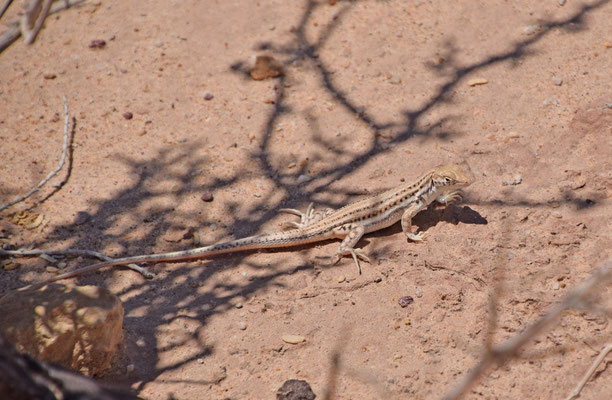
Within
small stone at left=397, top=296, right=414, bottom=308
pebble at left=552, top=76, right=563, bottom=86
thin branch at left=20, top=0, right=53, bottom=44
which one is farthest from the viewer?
pebble at left=552, top=76, right=563, bottom=86

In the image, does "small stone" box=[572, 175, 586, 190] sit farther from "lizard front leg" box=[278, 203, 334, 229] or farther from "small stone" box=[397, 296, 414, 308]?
"lizard front leg" box=[278, 203, 334, 229]

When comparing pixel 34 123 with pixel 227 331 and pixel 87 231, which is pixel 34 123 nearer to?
pixel 87 231

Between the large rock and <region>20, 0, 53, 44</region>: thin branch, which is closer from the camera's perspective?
<region>20, 0, 53, 44</region>: thin branch

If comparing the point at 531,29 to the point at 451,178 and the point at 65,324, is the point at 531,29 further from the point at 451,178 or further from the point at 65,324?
the point at 65,324

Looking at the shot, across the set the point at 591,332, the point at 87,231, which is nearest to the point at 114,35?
the point at 87,231

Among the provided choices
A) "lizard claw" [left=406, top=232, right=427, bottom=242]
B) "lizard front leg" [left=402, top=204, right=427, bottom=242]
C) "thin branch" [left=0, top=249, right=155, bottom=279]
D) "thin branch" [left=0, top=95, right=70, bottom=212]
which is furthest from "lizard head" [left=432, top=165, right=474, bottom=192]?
"thin branch" [left=0, top=95, right=70, bottom=212]

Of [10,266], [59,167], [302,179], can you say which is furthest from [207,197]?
[10,266]
